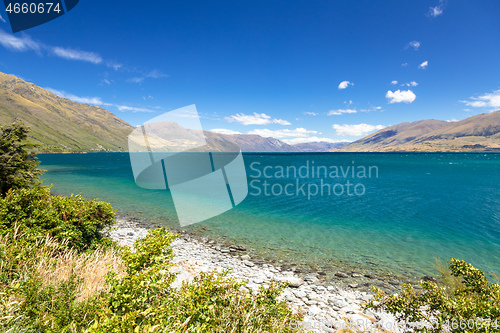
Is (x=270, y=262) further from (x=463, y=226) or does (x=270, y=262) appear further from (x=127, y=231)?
(x=463, y=226)

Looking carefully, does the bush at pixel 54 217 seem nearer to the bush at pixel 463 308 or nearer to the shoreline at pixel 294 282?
the shoreline at pixel 294 282

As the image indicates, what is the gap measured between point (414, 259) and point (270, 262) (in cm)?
1127

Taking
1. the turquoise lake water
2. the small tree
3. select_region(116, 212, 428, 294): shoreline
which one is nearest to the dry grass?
the small tree

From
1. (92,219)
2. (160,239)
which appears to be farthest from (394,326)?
(92,219)

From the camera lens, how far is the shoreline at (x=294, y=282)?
9016 millimetres

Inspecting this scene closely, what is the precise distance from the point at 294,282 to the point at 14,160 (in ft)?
60.4

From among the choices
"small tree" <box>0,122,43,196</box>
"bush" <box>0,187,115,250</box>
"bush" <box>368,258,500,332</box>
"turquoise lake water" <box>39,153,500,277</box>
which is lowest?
"turquoise lake water" <box>39,153,500,277</box>

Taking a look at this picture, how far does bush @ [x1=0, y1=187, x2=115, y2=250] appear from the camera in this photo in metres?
8.23

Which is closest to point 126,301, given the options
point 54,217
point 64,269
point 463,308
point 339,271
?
point 64,269

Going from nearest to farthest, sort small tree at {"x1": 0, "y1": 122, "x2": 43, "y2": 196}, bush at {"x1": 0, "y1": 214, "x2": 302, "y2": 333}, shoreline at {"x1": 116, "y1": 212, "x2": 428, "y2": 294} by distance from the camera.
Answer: bush at {"x1": 0, "y1": 214, "x2": 302, "y2": 333} → small tree at {"x1": 0, "y1": 122, "x2": 43, "y2": 196} → shoreline at {"x1": 116, "y1": 212, "x2": 428, "y2": 294}

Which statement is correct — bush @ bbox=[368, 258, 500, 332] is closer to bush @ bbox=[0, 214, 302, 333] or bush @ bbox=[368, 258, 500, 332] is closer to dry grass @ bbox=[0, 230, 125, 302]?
bush @ bbox=[0, 214, 302, 333]

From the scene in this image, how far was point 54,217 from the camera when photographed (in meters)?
8.85

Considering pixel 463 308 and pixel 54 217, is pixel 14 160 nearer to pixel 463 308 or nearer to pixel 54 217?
pixel 54 217

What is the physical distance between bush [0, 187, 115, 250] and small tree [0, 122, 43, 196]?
405 cm
